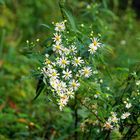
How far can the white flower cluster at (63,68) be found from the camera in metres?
2.53

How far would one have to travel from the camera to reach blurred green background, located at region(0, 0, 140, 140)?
147 inches

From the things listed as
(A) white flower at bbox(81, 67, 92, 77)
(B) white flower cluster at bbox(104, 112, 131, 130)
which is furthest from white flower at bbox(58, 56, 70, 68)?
(B) white flower cluster at bbox(104, 112, 131, 130)

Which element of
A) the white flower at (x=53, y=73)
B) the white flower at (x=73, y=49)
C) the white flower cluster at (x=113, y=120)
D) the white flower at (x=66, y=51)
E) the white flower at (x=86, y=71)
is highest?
the white flower at (x=73, y=49)

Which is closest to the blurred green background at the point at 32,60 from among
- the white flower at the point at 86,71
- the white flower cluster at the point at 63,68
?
the white flower cluster at the point at 63,68

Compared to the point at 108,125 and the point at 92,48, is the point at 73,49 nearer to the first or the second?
the point at 92,48

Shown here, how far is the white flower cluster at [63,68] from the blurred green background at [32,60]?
191 millimetres

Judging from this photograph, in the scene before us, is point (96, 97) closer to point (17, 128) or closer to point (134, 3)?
point (17, 128)

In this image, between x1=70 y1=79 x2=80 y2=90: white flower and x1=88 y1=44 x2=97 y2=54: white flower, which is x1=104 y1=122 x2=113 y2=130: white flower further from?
x1=88 y1=44 x2=97 y2=54: white flower

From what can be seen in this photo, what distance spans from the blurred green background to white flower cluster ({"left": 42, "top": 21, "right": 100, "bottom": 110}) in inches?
7.5

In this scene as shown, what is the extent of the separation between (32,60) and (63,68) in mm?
1415

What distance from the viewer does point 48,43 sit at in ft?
9.37

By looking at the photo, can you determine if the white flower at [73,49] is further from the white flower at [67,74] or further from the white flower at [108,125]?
the white flower at [108,125]

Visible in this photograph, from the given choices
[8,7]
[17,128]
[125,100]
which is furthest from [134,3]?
[125,100]

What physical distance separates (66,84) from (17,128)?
1.31 metres
